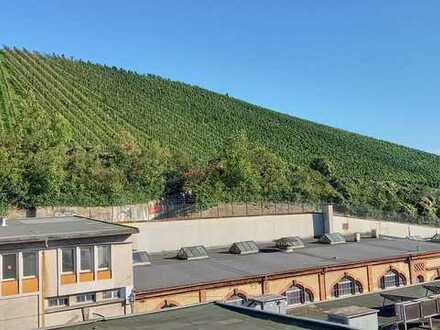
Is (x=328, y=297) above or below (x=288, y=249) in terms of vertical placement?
below

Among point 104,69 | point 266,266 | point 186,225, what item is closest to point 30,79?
point 104,69

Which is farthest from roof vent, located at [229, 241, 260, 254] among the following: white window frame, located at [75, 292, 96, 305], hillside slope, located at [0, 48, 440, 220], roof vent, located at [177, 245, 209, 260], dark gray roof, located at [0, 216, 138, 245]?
hillside slope, located at [0, 48, 440, 220]

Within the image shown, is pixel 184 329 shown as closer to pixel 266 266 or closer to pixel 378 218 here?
pixel 266 266

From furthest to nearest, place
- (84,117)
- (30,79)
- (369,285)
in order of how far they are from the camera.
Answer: (30,79)
(84,117)
(369,285)

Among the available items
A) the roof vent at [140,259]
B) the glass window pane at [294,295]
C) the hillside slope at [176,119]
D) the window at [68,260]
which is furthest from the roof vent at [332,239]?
the hillside slope at [176,119]

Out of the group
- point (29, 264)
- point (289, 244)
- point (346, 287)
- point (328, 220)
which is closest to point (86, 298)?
point (29, 264)

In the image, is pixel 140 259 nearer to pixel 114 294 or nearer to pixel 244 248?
pixel 114 294

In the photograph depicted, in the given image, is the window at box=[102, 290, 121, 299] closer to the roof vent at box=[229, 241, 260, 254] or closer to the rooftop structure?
the rooftop structure
